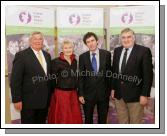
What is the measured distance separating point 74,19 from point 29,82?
2.67 feet

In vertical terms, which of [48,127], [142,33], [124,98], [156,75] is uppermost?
[142,33]

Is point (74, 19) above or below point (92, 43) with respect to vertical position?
above

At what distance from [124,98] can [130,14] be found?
88 cm

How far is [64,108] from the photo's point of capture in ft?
12.1

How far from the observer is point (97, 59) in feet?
12.1

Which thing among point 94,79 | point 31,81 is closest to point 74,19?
point 94,79

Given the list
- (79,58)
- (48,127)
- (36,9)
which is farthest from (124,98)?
(36,9)

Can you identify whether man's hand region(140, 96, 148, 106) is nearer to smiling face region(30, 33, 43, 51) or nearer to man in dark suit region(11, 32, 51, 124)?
man in dark suit region(11, 32, 51, 124)

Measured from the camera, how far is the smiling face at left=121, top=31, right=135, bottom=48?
12.0ft

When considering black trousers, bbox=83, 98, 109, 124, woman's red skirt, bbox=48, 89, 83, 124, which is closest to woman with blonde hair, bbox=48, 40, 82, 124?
woman's red skirt, bbox=48, 89, 83, 124

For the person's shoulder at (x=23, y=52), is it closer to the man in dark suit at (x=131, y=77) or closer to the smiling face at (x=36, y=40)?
the smiling face at (x=36, y=40)

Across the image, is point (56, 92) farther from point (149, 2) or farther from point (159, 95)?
point (149, 2)

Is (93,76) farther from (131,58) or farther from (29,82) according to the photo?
(29,82)

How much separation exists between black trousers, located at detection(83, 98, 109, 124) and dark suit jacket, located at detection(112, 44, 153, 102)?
0.18 meters
